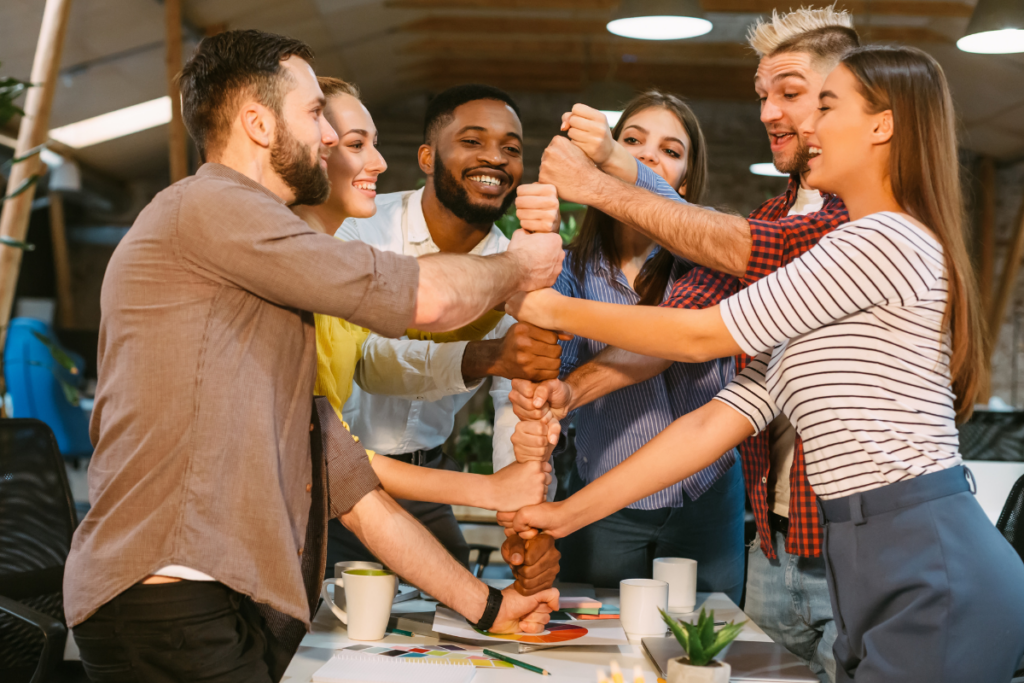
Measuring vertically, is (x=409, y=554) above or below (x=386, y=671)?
above

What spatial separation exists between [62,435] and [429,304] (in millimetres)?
6647

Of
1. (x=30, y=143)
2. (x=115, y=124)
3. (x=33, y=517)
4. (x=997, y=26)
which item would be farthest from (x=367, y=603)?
(x=115, y=124)

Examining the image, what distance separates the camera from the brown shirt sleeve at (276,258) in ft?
4.25

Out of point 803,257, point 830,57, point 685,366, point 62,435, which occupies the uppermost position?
point 830,57

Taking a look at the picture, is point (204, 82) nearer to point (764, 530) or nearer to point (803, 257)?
point (803, 257)

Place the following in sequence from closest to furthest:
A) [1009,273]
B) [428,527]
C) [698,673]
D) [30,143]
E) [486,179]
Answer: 1. [698,673]
2. [428,527]
3. [486,179]
4. [30,143]
5. [1009,273]

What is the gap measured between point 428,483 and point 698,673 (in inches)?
31.0

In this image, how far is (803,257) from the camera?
4.67 ft

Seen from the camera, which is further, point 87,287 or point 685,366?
point 87,287

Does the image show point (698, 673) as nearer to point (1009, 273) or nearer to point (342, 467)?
point (342, 467)

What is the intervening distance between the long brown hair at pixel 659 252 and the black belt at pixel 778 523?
0.61 m

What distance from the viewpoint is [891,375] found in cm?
135

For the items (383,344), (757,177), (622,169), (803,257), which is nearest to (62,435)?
(383,344)

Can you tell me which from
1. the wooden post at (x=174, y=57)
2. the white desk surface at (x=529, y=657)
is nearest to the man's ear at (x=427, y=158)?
the white desk surface at (x=529, y=657)
